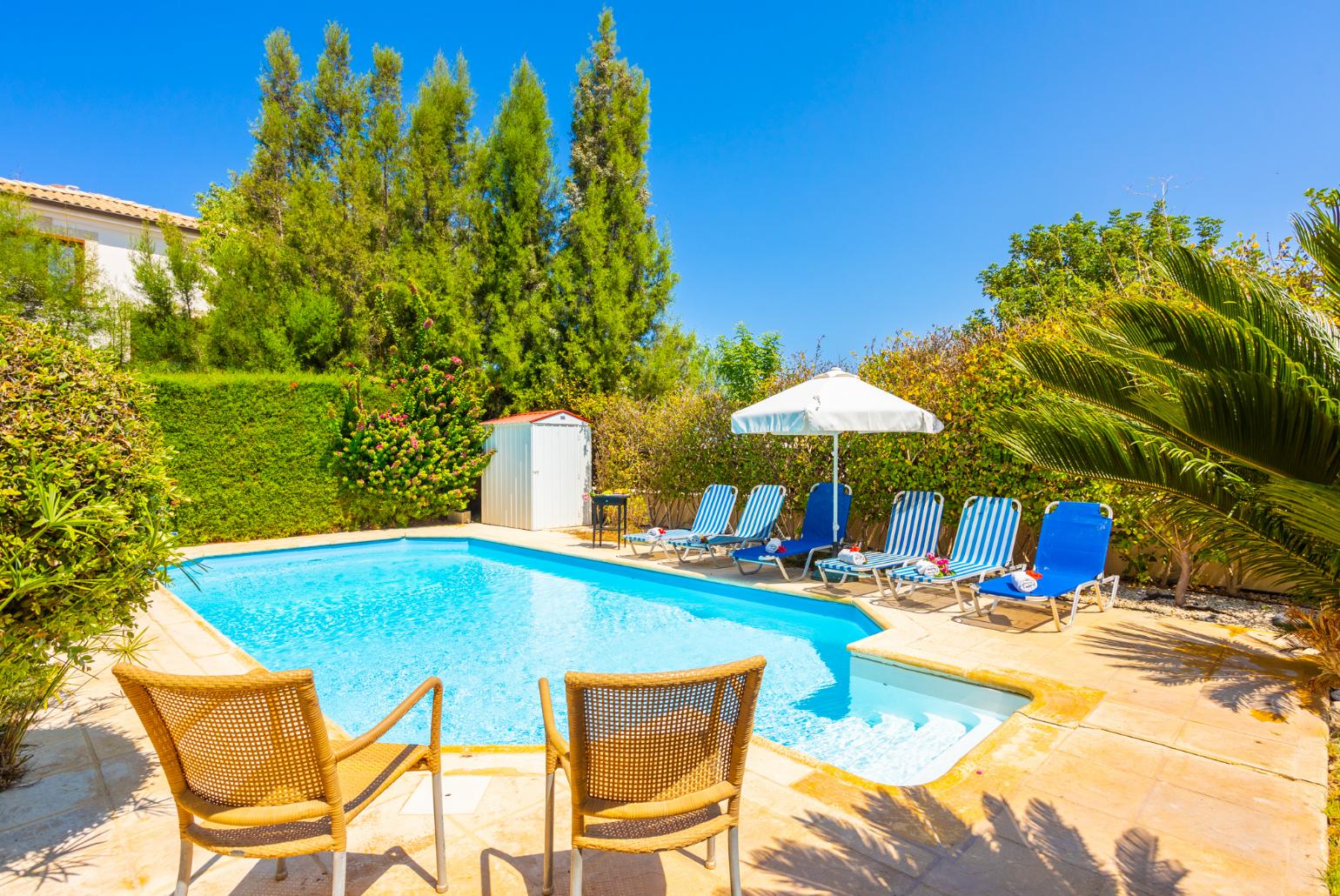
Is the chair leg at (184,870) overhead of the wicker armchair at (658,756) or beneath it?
beneath

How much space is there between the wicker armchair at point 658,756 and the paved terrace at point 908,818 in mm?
560

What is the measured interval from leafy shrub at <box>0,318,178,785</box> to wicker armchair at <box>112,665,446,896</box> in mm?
883

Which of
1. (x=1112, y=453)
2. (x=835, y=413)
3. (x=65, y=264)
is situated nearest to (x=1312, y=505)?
(x=1112, y=453)

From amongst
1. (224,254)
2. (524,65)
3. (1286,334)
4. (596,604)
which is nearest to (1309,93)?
(1286,334)

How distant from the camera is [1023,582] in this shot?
6348 mm

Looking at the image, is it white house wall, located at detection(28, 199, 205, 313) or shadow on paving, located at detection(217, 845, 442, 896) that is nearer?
shadow on paving, located at detection(217, 845, 442, 896)

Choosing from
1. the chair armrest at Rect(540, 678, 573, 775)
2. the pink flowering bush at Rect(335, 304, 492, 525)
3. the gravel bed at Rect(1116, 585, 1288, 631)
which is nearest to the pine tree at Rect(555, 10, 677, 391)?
the pink flowering bush at Rect(335, 304, 492, 525)

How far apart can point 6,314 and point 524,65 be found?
1712cm

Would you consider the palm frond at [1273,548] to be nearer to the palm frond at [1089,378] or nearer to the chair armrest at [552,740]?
the palm frond at [1089,378]

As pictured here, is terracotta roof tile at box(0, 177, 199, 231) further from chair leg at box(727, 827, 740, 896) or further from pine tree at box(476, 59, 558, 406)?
chair leg at box(727, 827, 740, 896)

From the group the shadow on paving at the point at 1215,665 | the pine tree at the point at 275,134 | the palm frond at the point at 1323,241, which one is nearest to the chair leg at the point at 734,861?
the palm frond at the point at 1323,241

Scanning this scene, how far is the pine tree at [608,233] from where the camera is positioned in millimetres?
18000

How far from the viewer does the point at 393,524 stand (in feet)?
47.4

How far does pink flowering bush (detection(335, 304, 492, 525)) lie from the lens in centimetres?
1366
